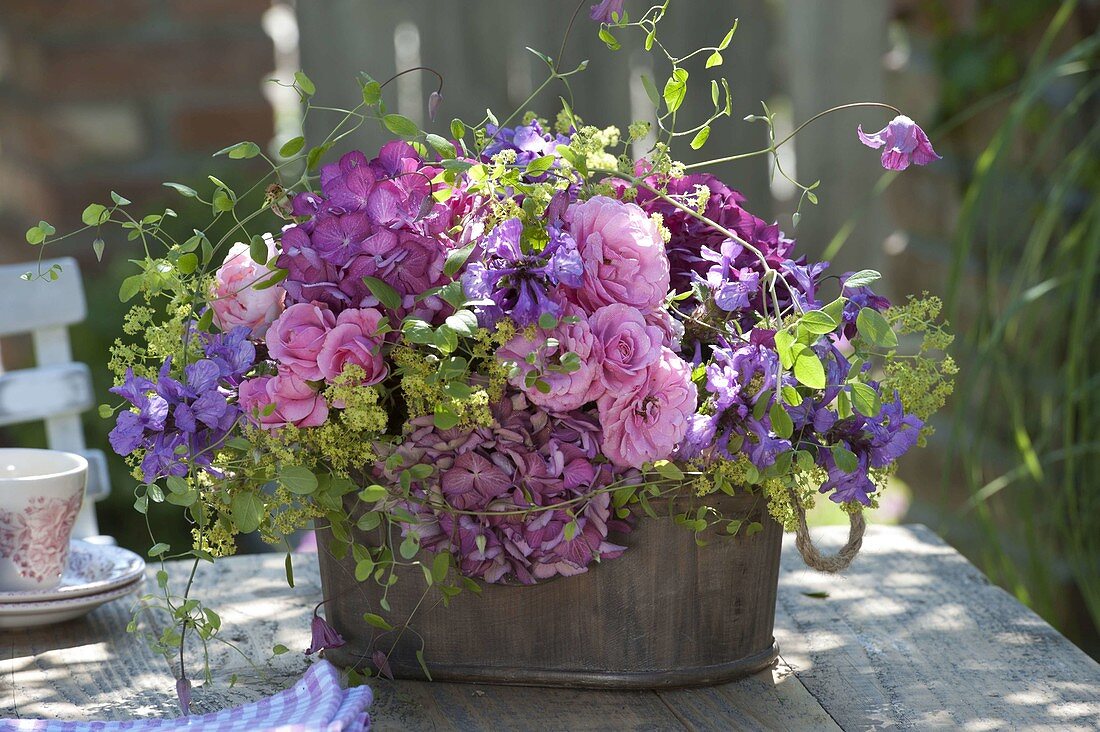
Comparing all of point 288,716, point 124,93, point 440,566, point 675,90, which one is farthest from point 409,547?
point 124,93

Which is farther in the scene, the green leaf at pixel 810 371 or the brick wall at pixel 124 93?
the brick wall at pixel 124 93

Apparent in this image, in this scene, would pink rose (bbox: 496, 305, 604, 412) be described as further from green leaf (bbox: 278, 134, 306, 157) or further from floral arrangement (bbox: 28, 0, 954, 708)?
green leaf (bbox: 278, 134, 306, 157)

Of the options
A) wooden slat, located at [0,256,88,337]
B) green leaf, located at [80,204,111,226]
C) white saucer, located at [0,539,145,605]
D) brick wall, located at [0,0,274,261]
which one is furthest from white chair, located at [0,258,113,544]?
brick wall, located at [0,0,274,261]

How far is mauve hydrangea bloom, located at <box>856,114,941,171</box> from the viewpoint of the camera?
842 millimetres

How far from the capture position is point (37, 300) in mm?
1427

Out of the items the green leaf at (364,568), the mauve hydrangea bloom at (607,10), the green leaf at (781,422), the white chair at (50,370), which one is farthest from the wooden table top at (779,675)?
the mauve hydrangea bloom at (607,10)

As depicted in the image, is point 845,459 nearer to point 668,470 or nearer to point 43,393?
point 668,470

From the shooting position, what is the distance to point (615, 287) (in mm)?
803

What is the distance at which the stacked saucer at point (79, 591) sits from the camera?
1028mm

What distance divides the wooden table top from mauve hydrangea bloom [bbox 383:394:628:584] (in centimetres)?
12

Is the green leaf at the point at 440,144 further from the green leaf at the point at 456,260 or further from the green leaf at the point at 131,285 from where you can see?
the green leaf at the point at 131,285

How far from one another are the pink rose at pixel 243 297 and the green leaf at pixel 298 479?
110 millimetres

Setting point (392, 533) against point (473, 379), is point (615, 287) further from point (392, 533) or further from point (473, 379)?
point (392, 533)

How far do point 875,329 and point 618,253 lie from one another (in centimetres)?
17
